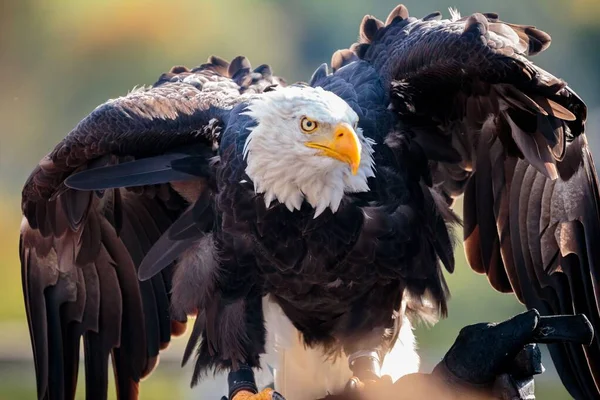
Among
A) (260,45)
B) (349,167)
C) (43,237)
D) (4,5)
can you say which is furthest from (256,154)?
(4,5)

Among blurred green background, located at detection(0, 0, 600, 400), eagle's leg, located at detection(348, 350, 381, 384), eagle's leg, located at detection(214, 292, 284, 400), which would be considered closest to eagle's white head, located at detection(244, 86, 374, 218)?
eagle's leg, located at detection(214, 292, 284, 400)

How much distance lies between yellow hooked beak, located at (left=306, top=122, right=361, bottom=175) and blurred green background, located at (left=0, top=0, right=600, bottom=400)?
17.2ft

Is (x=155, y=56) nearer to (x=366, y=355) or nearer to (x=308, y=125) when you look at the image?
(x=366, y=355)

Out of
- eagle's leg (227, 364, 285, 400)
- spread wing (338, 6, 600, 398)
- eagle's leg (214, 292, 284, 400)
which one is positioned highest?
spread wing (338, 6, 600, 398)

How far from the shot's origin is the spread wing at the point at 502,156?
13.0 feet

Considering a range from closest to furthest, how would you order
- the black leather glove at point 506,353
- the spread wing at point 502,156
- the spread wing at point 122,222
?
1. the black leather glove at point 506,353
2. the spread wing at point 502,156
3. the spread wing at point 122,222

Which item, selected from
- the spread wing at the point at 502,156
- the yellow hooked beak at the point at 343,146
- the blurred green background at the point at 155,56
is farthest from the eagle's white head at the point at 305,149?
the blurred green background at the point at 155,56

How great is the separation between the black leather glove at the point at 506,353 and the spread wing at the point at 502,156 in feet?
1.87

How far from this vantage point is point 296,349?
4883 millimetres

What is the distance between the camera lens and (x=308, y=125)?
389 cm

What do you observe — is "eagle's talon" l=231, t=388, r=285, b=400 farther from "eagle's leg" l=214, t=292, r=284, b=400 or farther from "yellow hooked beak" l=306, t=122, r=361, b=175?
"yellow hooked beak" l=306, t=122, r=361, b=175

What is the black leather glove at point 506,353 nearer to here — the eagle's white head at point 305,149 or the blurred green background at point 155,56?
the eagle's white head at point 305,149

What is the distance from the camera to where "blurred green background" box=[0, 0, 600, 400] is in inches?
372

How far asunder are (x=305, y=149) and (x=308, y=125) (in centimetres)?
9
